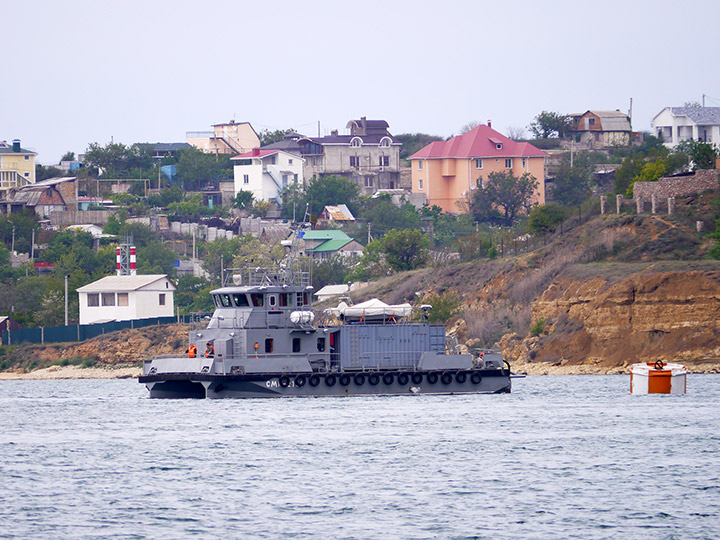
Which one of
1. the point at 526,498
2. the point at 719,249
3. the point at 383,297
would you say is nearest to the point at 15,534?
the point at 526,498

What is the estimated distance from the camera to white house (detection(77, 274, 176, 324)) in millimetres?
90312

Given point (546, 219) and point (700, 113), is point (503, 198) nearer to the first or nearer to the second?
point (700, 113)

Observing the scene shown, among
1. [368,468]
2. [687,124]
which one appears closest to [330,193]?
[687,124]

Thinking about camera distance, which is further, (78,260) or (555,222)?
(78,260)

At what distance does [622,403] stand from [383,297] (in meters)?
37.7

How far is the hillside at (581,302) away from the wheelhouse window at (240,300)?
48.2 feet

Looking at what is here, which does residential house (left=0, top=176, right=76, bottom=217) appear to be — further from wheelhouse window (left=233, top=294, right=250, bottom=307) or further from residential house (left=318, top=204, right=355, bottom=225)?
wheelhouse window (left=233, top=294, right=250, bottom=307)

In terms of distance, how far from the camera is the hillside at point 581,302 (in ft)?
226

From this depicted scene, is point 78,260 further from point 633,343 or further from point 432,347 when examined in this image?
point 432,347

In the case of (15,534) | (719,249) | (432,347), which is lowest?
(15,534)

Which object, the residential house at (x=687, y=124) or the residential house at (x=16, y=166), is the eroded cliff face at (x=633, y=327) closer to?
the residential house at (x=687, y=124)

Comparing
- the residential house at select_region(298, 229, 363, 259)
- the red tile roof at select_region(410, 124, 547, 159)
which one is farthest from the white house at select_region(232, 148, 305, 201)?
the residential house at select_region(298, 229, 363, 259)

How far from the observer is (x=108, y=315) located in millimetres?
90750

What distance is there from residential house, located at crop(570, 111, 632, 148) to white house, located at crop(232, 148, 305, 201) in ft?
106
